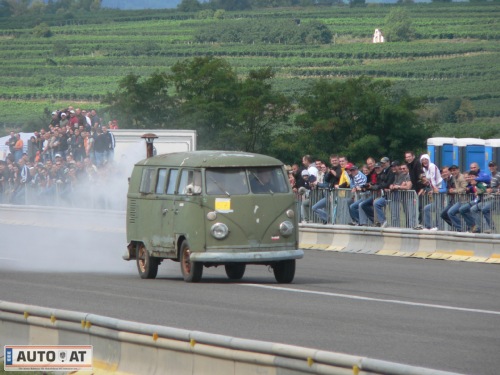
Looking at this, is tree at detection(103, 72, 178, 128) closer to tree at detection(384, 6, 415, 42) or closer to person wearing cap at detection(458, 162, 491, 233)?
person wearing cap at detection(458, 162, 491, 233)

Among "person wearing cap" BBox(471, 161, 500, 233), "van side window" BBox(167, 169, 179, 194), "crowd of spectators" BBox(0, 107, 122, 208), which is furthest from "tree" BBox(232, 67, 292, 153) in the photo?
"van side window" BBox(167, 169, 179, 194)

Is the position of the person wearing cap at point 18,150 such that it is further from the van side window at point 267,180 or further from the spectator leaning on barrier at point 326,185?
the van side window at point 267,180

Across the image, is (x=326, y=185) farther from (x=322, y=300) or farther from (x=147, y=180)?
(x=322, y=300)

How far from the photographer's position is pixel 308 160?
2959 cm

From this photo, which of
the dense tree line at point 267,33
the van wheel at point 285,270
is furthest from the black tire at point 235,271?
the dense tree line at point 267,33

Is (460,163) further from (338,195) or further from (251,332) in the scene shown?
(251,332)

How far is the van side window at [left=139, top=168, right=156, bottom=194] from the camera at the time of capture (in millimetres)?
20500

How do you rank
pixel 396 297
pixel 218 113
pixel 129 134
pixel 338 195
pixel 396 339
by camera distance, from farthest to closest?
pixel 218 113 < pixel 129 134 < pixel 338 195 < pixel 396 297 < pixel 396 339

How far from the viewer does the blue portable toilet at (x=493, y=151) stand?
43.2 m

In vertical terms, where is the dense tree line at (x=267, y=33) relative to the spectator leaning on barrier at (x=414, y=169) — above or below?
above

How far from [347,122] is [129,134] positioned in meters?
35.4

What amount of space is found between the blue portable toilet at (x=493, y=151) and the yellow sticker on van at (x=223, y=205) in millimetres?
25521

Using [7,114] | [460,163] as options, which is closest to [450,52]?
[7,114]

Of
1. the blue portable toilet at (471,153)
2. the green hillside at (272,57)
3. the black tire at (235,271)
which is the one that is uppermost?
the green hillside at (272,57)
